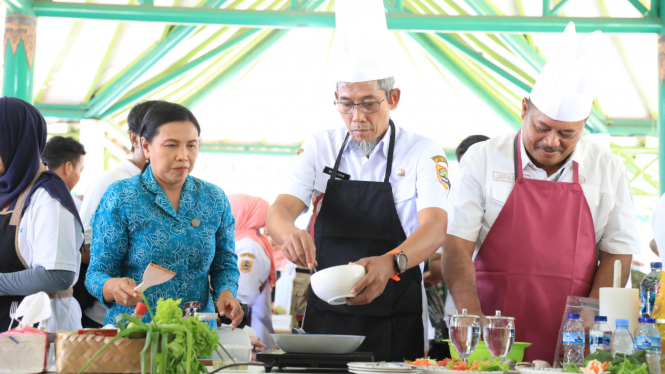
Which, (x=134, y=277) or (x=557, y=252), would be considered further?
(x=557, y=252)

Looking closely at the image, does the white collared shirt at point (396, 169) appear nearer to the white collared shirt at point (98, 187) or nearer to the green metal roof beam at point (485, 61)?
the white collared shirt at point (98, 187)

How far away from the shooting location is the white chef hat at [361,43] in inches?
82.2

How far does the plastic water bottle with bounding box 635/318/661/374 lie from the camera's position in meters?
1.33

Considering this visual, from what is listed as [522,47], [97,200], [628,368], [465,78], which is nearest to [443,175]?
[628,368]

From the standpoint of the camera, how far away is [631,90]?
26.3 feet

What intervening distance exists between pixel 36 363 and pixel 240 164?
36.6 feet

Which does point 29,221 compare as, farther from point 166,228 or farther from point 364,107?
point 364,107

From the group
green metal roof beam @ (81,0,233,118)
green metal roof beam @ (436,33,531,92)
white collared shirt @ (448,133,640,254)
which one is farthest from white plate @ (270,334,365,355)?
green metal roof beam @ (436,33,531,92)

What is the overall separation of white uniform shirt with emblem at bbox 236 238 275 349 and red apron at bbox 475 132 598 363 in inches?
96.0

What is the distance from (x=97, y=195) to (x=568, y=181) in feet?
6.21

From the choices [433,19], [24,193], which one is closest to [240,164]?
[433,19]

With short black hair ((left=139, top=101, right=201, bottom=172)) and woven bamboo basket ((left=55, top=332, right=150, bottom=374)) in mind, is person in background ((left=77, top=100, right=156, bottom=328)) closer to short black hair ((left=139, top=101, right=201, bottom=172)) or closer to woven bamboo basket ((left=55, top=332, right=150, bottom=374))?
short black hair ((left=139, top=101, right=201, bottom=172))

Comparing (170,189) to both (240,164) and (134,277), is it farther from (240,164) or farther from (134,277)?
(240,164)

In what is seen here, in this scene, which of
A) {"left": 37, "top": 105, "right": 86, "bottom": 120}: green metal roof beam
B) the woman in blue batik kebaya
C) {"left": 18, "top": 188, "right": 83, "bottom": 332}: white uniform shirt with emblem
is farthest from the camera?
{"left": 37, "top": 105, "right": 86, "bottom": 120}: green metal roof beam
